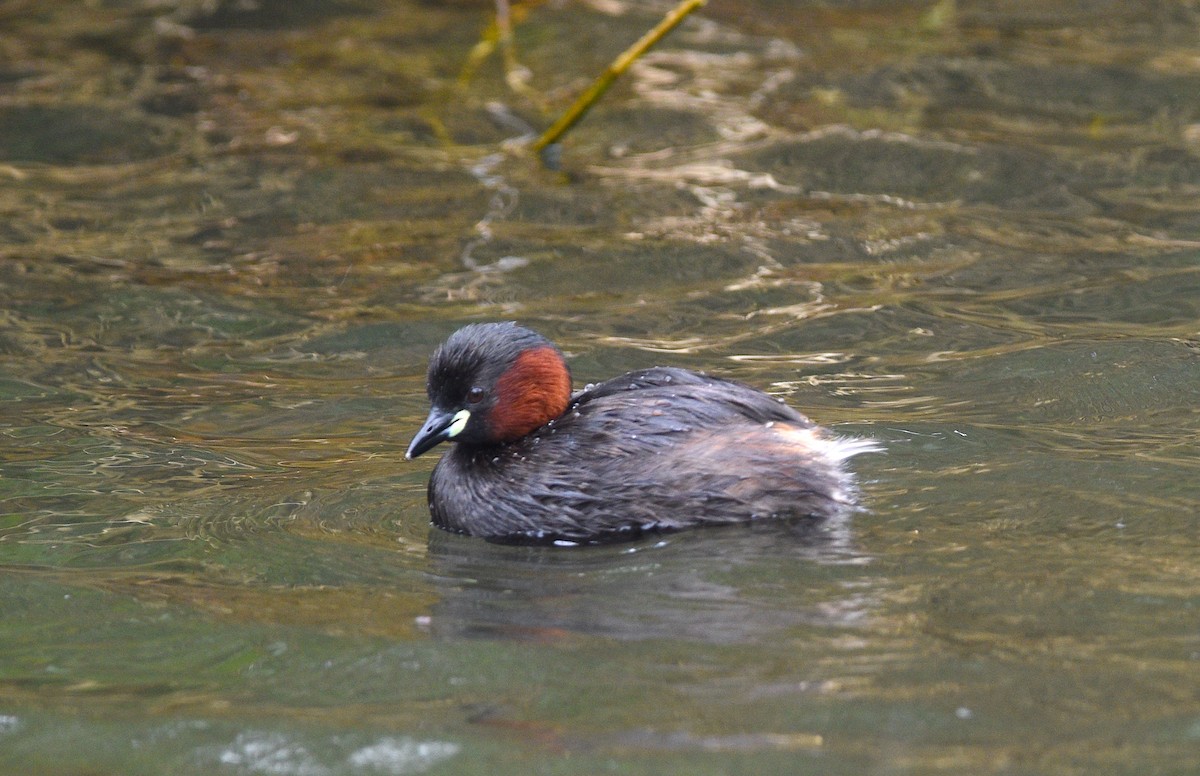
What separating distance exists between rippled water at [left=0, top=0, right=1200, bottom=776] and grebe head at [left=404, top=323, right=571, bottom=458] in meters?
0.39

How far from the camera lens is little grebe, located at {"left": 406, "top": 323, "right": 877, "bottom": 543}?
17.9 ft

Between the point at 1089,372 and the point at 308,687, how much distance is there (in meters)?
3.82

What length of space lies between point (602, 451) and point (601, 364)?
189cm

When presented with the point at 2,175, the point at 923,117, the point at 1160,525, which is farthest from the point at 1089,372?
the point at 2,175

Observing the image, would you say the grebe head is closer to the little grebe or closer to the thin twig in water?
the little grebe

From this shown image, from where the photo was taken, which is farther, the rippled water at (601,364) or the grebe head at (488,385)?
the grebe head at (488,385)

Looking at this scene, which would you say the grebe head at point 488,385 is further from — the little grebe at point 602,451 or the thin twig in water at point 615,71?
the thin twig in water at point 615,71

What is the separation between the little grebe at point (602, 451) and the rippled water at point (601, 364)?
Answer: 18cm

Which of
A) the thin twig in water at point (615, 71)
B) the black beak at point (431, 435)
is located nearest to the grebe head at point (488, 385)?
the black beak at point (431, 435)

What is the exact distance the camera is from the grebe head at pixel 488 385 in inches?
223

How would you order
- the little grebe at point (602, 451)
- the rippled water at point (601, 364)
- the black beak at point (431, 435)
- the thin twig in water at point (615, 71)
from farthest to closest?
the thin twig in water at point (615, 71) → the black beak at point (431, 435) → the little grebe at point (602, 451) → the rippled water at point (601, 364)

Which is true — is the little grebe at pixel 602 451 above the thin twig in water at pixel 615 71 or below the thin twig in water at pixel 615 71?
below

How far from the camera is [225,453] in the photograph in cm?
645

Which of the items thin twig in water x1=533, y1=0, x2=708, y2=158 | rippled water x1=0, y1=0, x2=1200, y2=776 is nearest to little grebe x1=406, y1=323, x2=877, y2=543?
rippled water x1=0, y1=0, x2=1200, y2=776
